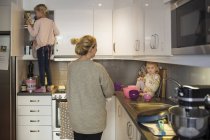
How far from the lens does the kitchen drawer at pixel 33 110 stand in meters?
3.43

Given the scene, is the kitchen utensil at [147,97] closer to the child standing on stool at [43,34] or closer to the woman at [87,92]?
the woman at [87,92]

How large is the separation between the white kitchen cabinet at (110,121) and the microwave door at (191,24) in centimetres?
219

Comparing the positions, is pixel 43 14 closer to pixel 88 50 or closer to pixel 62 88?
pixel 62 88

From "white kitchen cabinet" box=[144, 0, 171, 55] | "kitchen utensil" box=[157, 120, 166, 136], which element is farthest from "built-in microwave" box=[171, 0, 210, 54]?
"kitchen utensil" box=[157, 120, 166, 136]

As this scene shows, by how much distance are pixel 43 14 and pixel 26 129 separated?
57.1 inches

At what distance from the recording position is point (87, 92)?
94.1 inches

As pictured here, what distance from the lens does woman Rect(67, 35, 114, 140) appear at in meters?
2.39

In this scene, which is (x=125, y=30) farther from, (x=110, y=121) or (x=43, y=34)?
(x=110, y=121)

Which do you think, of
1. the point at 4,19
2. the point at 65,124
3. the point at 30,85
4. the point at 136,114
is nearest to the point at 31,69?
the point at 30,85

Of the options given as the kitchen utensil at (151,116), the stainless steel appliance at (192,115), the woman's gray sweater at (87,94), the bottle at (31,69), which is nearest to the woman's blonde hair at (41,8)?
the bottle at (31,69)

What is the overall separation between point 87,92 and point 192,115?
1.18 m

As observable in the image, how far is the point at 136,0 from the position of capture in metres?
2.84

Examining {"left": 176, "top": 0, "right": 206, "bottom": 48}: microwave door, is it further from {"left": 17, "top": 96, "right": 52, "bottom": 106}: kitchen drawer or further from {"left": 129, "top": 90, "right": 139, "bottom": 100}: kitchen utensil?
{"left": 17, "top": 96, "right": 52, "bottom": 106}: kitchen drawer

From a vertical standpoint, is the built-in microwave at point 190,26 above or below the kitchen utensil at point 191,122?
above
